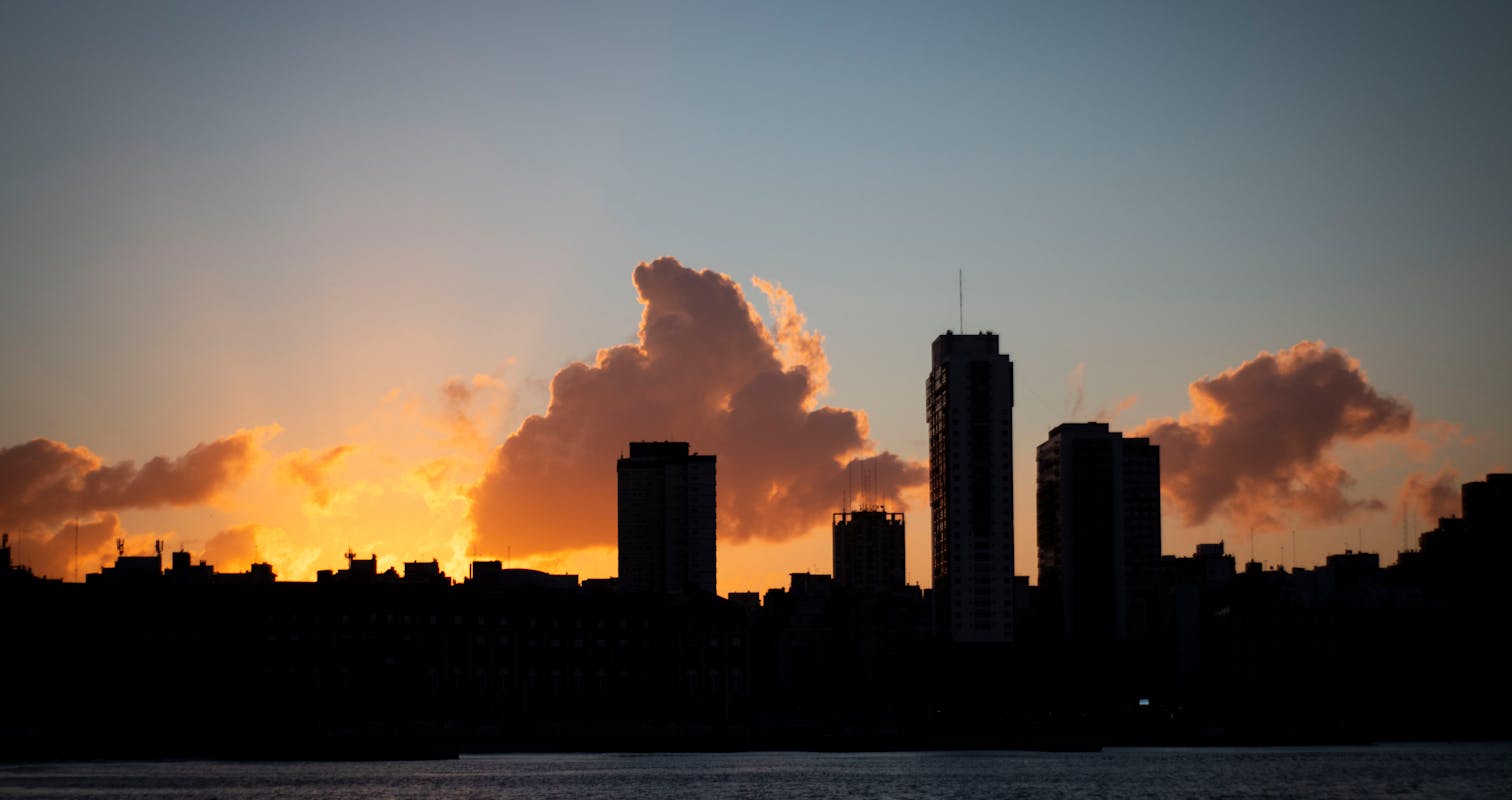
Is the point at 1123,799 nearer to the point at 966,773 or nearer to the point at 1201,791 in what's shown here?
the point at 1201,791

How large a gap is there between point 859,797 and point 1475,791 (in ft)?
176

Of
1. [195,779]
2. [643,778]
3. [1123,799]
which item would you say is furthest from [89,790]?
[1123,799]

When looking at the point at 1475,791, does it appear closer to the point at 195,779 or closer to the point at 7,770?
the point at 195,779

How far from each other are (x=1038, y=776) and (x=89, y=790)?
83263 mm

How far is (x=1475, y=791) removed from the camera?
17875 cm

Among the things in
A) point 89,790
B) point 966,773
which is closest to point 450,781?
point 89,790

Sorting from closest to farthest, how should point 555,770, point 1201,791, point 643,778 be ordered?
1. point 1201,791
2. point 643,778
3. point 555,770

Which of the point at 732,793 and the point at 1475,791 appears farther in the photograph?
the point at 1475,791

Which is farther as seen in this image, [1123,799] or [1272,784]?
[1272,784]

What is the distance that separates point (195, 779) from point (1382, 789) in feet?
322

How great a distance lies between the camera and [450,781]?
587 feet

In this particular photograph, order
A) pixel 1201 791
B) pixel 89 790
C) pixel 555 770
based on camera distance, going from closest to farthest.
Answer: pixel 89 790, pixel 1201 791, pixel 555 770

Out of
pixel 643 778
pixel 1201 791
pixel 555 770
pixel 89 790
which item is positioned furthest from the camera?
pixel 555 770

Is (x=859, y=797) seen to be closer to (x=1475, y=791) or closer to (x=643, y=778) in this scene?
(x=643, y=778)
